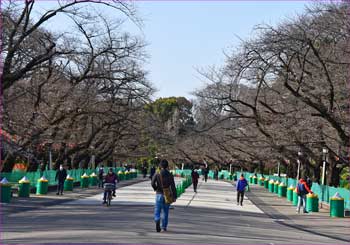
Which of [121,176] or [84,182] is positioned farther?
[121,176]

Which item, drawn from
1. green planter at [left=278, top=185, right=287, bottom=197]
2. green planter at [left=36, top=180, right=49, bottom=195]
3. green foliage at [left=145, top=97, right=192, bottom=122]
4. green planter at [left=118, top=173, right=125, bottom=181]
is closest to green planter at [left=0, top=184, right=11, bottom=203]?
green planter at [left=36, top=180, right=49, bottom=195]

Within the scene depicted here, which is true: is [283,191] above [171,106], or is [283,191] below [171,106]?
below

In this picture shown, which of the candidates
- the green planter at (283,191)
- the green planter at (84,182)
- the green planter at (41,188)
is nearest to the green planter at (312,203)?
the green planter at (283,191)

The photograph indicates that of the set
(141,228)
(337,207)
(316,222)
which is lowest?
(141,228)

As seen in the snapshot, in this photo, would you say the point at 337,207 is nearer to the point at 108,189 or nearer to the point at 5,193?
the point at 108,189

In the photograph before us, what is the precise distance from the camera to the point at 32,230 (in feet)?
53.7

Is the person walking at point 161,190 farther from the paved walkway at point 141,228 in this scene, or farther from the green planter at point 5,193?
the green planter at point 5,193

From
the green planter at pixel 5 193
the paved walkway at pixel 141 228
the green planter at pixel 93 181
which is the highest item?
the green planter at pixel 93 181

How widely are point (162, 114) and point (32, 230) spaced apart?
357 ft

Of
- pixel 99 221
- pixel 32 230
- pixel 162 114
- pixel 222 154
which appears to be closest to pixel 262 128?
pixel 99 221

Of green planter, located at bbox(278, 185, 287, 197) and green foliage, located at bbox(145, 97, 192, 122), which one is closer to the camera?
green planter, located at bbox(278, 185, 287, 197)

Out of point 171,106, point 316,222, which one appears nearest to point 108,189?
point 316,222

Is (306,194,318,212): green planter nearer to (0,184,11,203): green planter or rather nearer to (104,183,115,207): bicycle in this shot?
(104,183,115,207): bicycle

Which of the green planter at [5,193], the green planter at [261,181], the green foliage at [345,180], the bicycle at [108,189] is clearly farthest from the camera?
the green planter at [261,181]
